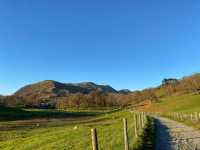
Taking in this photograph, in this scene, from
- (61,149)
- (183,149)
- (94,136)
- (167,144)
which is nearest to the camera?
(94,136)

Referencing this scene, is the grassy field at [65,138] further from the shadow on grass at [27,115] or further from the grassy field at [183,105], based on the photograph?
the shadow on grass at [27,115]

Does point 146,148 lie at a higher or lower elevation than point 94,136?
lower

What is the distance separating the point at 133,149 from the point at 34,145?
13830 mm

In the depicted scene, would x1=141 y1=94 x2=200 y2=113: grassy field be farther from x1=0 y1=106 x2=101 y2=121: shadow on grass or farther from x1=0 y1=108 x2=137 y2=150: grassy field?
x1=0 y1=108 x2=137 y2=150: grassy field

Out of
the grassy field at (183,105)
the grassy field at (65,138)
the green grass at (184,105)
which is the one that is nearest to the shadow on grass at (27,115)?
the grassy field at (183,105)

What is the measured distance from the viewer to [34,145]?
28.5 metres

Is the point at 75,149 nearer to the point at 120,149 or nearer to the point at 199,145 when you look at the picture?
the point at 120,149

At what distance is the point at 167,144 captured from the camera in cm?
2095

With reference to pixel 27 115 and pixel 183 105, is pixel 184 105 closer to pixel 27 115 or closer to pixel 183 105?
pixel 183 105

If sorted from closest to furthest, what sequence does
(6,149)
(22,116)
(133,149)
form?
(133,149) < (6,149) < (22,116)

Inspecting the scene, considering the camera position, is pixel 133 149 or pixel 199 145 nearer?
pixel 133 149

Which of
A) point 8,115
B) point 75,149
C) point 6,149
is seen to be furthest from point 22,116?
point 75,149

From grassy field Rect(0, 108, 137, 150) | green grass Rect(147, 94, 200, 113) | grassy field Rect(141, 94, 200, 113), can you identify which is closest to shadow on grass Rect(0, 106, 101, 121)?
grassy field Rect(141, 94, 200, 113)

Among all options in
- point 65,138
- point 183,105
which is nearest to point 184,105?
point 183,105
